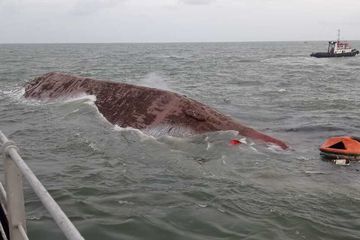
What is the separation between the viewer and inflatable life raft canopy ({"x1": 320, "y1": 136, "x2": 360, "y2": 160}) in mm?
9285

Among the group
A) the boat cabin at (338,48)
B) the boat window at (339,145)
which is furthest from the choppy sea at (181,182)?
the boat cabin at (338,48)

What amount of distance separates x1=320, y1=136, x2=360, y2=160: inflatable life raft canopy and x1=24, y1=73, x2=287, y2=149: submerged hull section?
0.93 meters

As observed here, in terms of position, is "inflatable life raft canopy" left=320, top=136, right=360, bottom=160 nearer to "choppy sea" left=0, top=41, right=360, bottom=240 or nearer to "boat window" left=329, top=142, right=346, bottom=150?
"boat window" left=329, top=142, right=346, bottom=150

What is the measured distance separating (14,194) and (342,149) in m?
8.15

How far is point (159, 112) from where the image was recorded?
10273 mm

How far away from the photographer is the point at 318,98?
2017 cm

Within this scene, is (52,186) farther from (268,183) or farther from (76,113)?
(76,113)

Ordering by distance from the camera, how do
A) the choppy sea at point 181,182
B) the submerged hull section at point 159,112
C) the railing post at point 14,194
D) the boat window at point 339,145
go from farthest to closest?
the submerged hull section at point 159,112, the boat window at point 339,145, the choppy sea at point 181,182, the railing post at point 14,194

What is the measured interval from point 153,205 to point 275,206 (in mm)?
1828

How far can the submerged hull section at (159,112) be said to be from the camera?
32.2 ft

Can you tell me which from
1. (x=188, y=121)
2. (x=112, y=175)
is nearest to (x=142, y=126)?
(x=188, y=121)

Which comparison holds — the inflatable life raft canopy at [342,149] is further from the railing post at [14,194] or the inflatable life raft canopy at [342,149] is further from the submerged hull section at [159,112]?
the railing post at [14,194]

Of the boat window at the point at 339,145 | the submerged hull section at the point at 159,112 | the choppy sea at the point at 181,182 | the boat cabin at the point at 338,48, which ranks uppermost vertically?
the boat cabin at the point at 338,48

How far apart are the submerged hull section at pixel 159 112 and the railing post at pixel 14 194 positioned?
7.10 m
